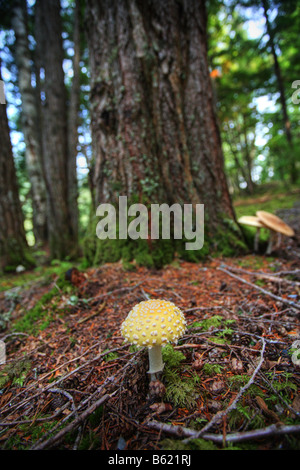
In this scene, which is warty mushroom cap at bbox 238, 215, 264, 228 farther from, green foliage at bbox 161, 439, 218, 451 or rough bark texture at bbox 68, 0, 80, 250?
rough bark texture at bbox 68, 0, 80, 250

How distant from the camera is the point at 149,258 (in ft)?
10.4

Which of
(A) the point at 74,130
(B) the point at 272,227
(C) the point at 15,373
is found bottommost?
(C) the point at 15,373

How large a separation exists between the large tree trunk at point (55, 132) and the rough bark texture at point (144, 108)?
3297 millimetres

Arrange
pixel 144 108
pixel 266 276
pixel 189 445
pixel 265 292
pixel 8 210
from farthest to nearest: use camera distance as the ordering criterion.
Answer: pixel 8 210 → pixel 144 108 → pixel 266 276 → pixel 265 292 → pixel 189 445

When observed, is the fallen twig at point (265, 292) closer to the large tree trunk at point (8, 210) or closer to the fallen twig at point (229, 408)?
the fallen twig at point (229, 408)

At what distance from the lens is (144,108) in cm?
336

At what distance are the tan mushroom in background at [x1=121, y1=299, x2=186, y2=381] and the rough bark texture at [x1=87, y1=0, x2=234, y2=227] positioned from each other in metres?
2.15

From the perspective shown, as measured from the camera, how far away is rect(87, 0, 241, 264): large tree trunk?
10.9 ft

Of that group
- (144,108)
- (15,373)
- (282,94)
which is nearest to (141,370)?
(15,373)

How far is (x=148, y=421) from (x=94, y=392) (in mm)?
386

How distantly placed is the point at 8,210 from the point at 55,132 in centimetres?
283

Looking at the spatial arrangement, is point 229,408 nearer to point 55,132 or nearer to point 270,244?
point 270,244

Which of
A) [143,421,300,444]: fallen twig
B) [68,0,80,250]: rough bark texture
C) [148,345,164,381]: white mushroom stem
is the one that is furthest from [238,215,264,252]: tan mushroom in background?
[68,0,80,250]: rough bark texture

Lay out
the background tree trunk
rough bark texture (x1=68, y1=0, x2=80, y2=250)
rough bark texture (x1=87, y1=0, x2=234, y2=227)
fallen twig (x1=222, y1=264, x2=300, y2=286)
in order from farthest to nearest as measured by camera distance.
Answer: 1. the background tree trunk
2. rough bark texture (x1=68, y1=0, x2=80, y2=250)
3. rough bark texture (x1=87, y1=0, x2=234, y2=227)
4. fallen twig (x1=222, y1=264, x2=300, y2=286)
